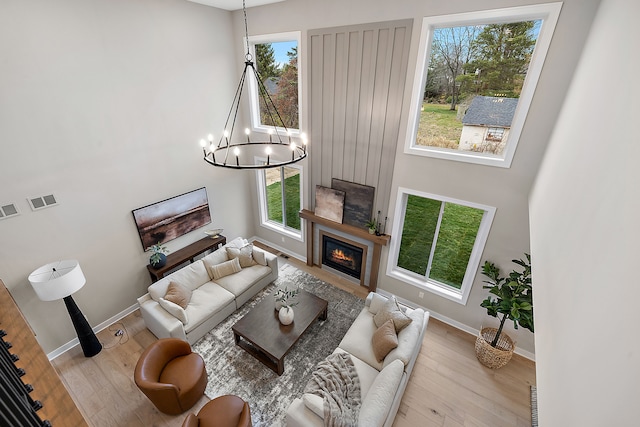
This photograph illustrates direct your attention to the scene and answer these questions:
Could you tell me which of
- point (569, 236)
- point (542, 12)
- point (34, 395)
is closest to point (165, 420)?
point (34, 395)

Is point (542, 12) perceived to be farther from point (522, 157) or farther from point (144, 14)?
point (144, 14)

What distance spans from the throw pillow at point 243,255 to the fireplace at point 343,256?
1569 millimetres

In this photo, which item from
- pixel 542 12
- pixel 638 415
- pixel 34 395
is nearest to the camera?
pixel 638 415

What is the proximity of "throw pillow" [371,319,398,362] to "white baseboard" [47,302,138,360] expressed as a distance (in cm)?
441

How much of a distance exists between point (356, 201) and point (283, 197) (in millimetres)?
2061

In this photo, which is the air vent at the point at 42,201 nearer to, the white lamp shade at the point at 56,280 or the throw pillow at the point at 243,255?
the white lamp shade at the point at 56,280

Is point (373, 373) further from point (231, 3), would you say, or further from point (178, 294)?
point (231, 3)

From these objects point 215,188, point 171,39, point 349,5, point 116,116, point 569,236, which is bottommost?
point 215,188

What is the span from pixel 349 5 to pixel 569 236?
13.8 ft

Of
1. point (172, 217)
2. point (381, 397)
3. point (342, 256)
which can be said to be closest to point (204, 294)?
point (172, 217)

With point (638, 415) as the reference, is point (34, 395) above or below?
below

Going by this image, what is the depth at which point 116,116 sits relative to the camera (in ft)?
13.7

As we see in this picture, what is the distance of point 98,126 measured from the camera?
4016mm

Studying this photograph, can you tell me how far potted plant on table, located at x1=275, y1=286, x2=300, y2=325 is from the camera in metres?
4.14
